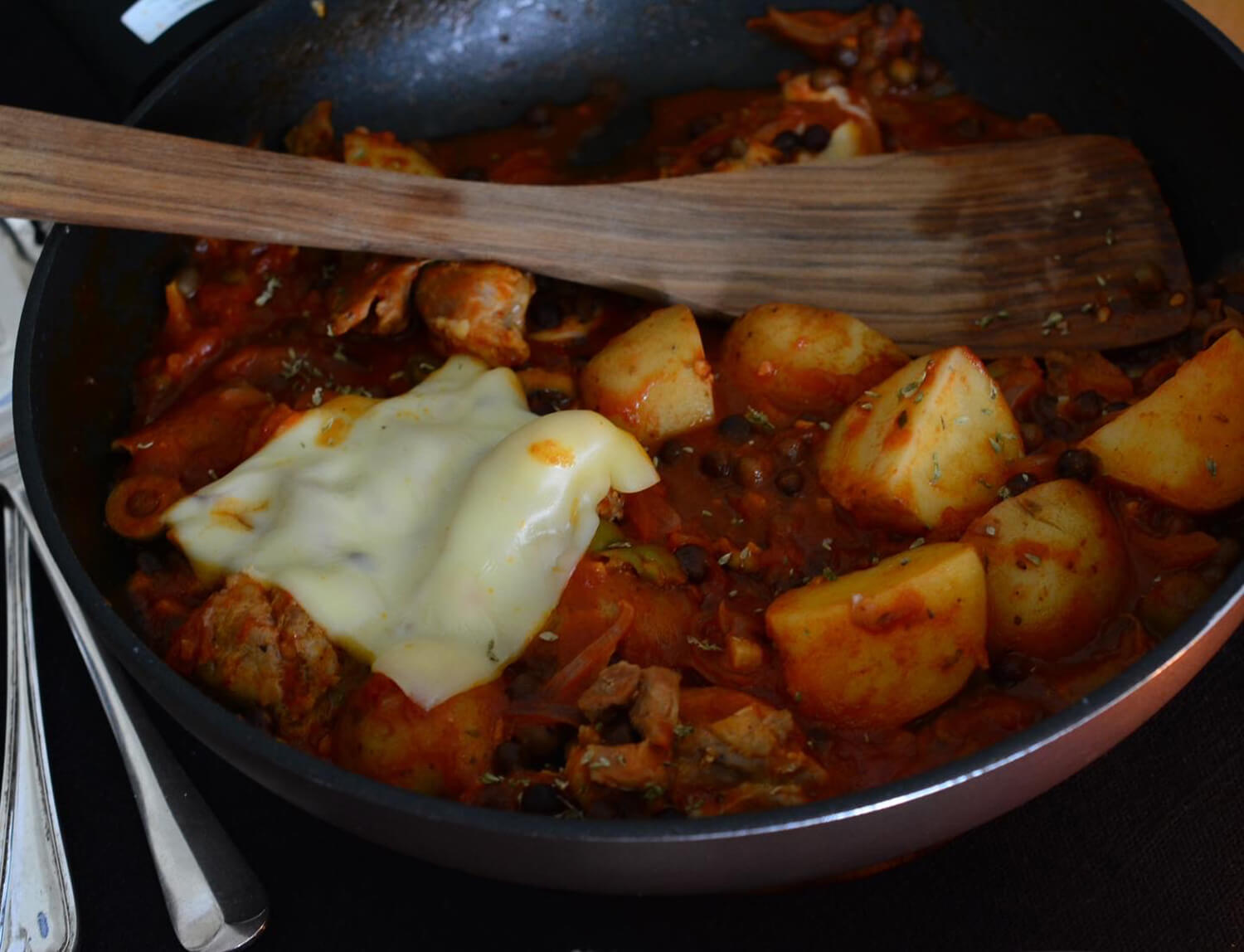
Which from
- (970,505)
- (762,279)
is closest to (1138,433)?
(970,505)

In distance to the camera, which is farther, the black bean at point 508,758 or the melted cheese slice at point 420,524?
the melted cheese slice at point 420,524

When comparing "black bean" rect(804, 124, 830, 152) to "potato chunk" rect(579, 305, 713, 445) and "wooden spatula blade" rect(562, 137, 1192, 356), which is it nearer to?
"wooden spatula blade" rect(562, 137, 1192, 356)

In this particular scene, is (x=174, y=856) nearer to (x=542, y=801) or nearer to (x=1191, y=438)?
(x=542, y=801)

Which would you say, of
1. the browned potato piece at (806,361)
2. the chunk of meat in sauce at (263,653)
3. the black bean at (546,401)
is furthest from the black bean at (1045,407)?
the chunk of meat in sauce at (263,653)

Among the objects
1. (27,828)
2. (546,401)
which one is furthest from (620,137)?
(27,828)

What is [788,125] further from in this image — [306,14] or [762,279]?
[306,14]

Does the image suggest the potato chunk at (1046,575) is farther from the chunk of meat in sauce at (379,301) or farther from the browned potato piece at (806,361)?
the chunk of meat in sauce at (379,301)
